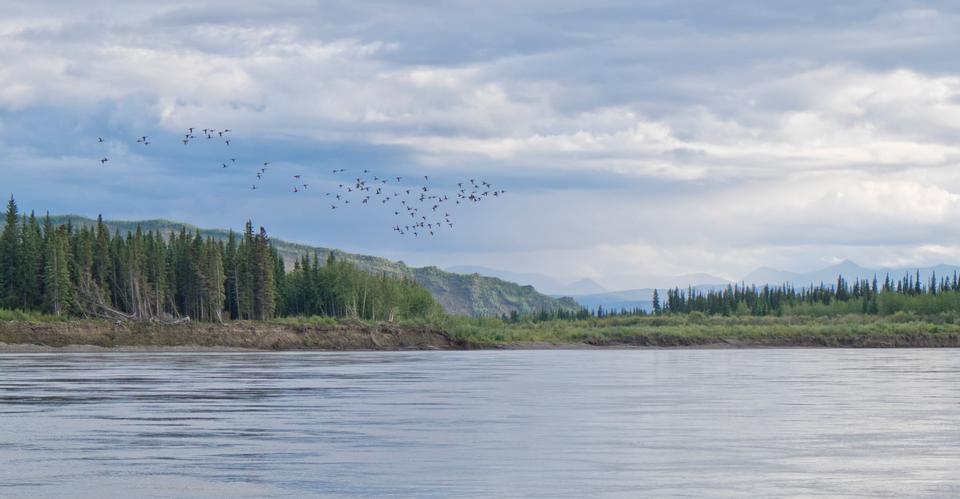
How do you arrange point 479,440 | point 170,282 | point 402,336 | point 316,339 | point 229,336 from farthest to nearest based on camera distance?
point 170,282 → point 402,336 → point 316,339 → point 229,336 → point 479,440

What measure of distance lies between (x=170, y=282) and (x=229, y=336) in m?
52.7

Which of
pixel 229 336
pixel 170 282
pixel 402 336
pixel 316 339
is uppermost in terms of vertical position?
pixel 170 282

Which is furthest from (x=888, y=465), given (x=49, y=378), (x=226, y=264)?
(x=226, y=264)

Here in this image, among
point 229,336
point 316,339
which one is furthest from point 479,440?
point 316,339

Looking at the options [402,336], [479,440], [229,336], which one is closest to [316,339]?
[402,336]

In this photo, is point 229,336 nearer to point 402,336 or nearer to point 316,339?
point 316,339

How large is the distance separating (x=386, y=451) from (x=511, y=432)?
4.84m

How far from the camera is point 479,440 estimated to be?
2728 cm

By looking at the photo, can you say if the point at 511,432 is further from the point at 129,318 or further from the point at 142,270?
the point at 142,270

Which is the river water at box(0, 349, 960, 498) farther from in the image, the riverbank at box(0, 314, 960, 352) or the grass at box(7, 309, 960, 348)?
the grass at box(7, 309, 960, 348)

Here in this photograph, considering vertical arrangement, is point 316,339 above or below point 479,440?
below

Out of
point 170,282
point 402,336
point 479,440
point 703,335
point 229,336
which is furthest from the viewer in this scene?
point 170,282

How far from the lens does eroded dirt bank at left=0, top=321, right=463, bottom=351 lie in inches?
4843

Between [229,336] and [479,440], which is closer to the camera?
[479,440]
